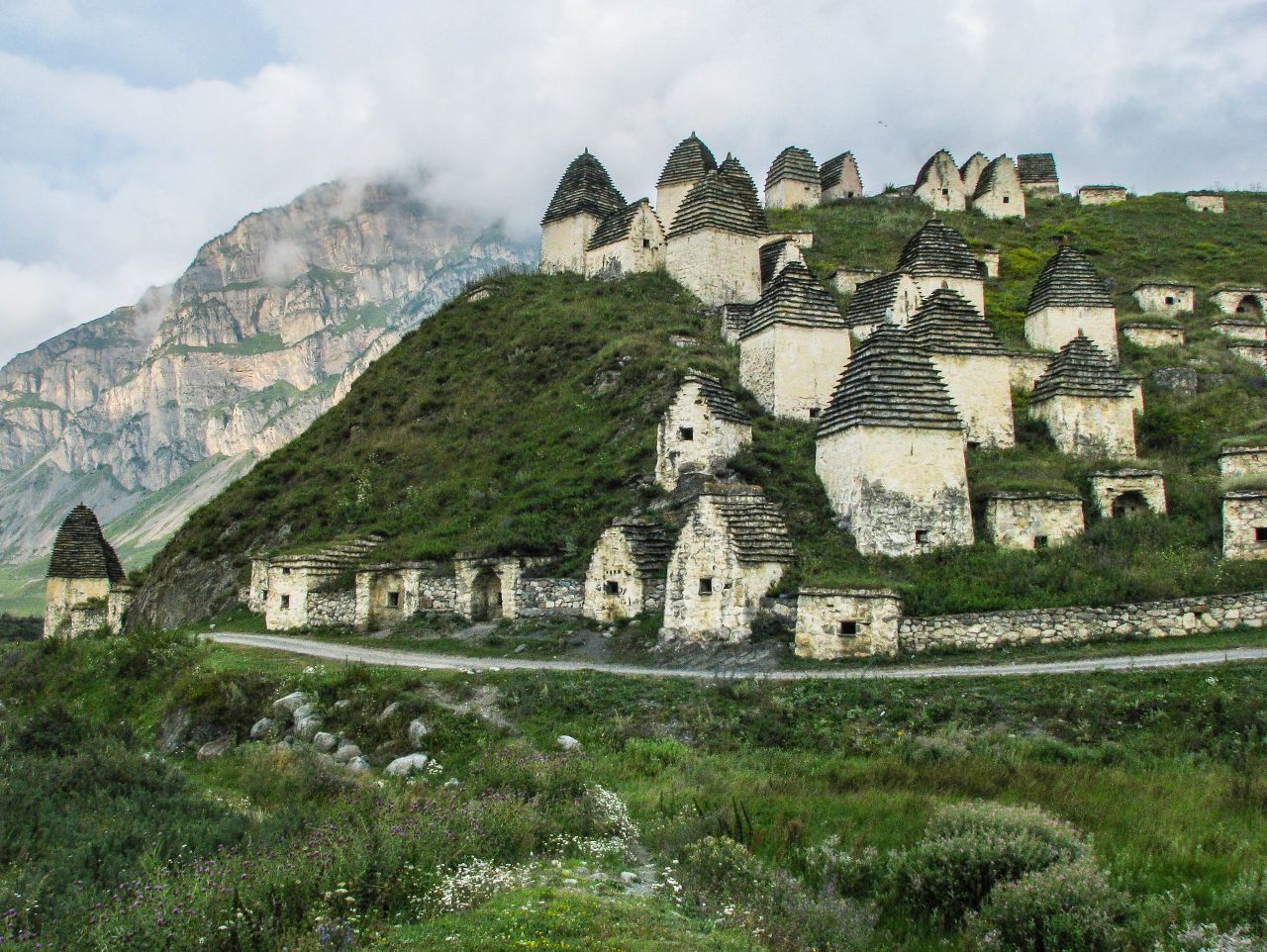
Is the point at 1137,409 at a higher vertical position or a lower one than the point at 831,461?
higher

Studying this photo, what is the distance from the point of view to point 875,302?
108ft

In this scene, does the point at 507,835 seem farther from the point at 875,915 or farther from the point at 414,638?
the point at 414,638

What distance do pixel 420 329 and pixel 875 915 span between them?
1573 inches

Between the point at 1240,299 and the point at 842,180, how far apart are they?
2733 centimetres

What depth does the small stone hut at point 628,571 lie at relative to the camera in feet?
70.3

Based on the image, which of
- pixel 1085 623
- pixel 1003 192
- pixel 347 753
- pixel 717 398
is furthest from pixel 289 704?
pixel 1003 192

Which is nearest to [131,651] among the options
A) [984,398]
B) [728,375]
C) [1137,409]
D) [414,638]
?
[414,638]

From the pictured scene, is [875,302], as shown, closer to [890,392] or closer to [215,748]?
[890,392]

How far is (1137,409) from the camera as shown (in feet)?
97.0

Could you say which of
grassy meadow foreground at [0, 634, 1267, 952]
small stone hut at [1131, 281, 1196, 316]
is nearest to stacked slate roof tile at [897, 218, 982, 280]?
small stone hut at [1131, 281, 1196, 316]

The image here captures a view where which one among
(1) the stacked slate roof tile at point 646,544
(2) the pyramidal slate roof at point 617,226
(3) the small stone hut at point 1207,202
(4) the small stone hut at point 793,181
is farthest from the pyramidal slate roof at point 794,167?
(1) the stacked slate roof tile at point 646,544

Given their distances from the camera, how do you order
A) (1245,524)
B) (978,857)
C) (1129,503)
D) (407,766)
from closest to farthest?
(978,857) → (407,766) → (1245,524) → (1129,503)

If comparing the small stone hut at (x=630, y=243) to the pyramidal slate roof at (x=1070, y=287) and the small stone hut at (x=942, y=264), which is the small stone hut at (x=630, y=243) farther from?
the pyramidal slate roof at (x=1070, y=287)

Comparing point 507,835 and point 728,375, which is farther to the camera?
point 728,375
